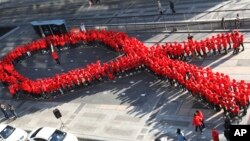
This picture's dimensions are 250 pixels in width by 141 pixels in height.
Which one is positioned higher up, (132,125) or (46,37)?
(46,37)

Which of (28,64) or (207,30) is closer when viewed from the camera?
(207,30)

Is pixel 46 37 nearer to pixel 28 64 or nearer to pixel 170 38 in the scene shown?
pixel 28 64

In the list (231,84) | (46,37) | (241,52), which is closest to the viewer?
(231,84)

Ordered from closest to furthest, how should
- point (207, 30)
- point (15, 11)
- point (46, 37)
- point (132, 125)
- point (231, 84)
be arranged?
point (231, 84)
point (132, 125)
point (207, 30)
point (46, 37)
point (15, 11)

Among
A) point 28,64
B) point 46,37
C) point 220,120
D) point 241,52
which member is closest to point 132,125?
point 220,120

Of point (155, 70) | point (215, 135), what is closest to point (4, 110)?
point (155, 70)

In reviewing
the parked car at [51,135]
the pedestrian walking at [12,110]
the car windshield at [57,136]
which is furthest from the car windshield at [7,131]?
the car windshield at [57,136]

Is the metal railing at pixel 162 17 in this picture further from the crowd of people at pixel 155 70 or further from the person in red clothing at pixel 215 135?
the person in red clothing at pixel 215 135

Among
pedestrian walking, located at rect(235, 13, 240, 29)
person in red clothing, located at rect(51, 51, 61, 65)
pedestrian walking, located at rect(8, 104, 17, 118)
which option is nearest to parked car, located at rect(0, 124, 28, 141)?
pedestrian walking, located at rect(8, 104, 17, 118)
